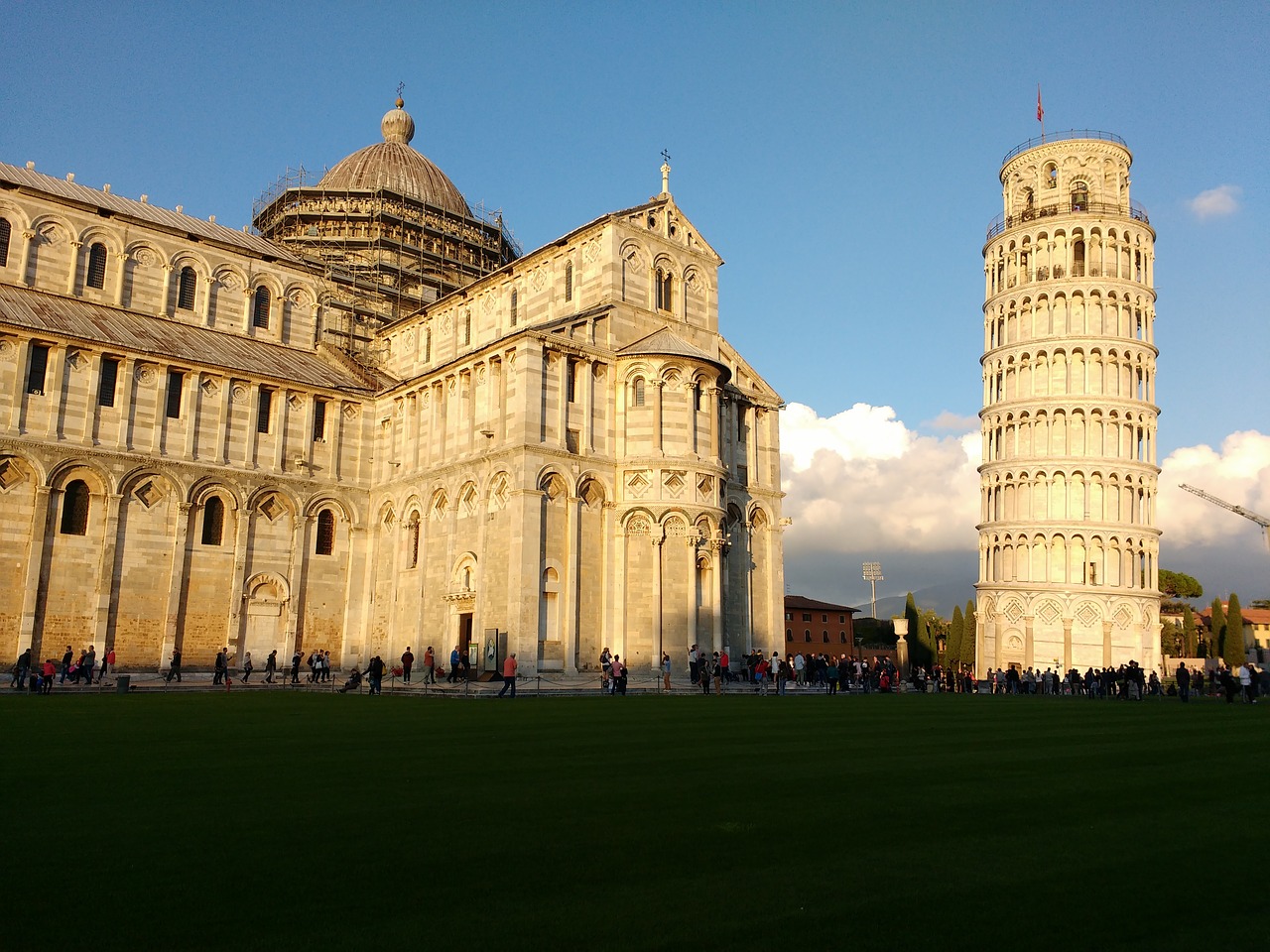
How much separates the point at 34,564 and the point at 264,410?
10773 mm

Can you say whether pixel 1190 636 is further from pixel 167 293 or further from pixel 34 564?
pixel 34 564

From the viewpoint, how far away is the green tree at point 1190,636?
289 feet

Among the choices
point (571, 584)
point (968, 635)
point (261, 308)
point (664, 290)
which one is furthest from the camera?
point (968, 635)

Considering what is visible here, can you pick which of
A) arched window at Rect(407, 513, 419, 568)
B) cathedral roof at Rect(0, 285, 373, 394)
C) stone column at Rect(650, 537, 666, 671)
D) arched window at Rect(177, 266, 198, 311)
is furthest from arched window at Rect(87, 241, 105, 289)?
stone column at Rect(650, 537, 666, 671)

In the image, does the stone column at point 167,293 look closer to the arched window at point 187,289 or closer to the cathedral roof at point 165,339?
the arched window at point 187,289

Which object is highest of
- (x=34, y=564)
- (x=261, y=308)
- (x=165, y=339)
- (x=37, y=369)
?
(x=261, y=308)

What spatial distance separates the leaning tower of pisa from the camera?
217 ft

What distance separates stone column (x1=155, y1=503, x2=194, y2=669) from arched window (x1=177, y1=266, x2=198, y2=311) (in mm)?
11585

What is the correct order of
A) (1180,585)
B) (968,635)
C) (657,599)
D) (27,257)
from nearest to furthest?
(657,599)
(27,257)
(968,635)
(1180,585)

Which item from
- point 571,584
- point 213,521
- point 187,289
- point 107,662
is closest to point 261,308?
point 187,289

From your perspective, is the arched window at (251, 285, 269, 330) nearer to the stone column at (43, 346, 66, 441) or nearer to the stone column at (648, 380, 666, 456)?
the stone column at (43, 346, 66, 441)

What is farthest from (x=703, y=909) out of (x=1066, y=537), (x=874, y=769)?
(x=1066, y=537)

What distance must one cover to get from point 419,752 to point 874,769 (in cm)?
586

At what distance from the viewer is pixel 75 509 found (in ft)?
127
